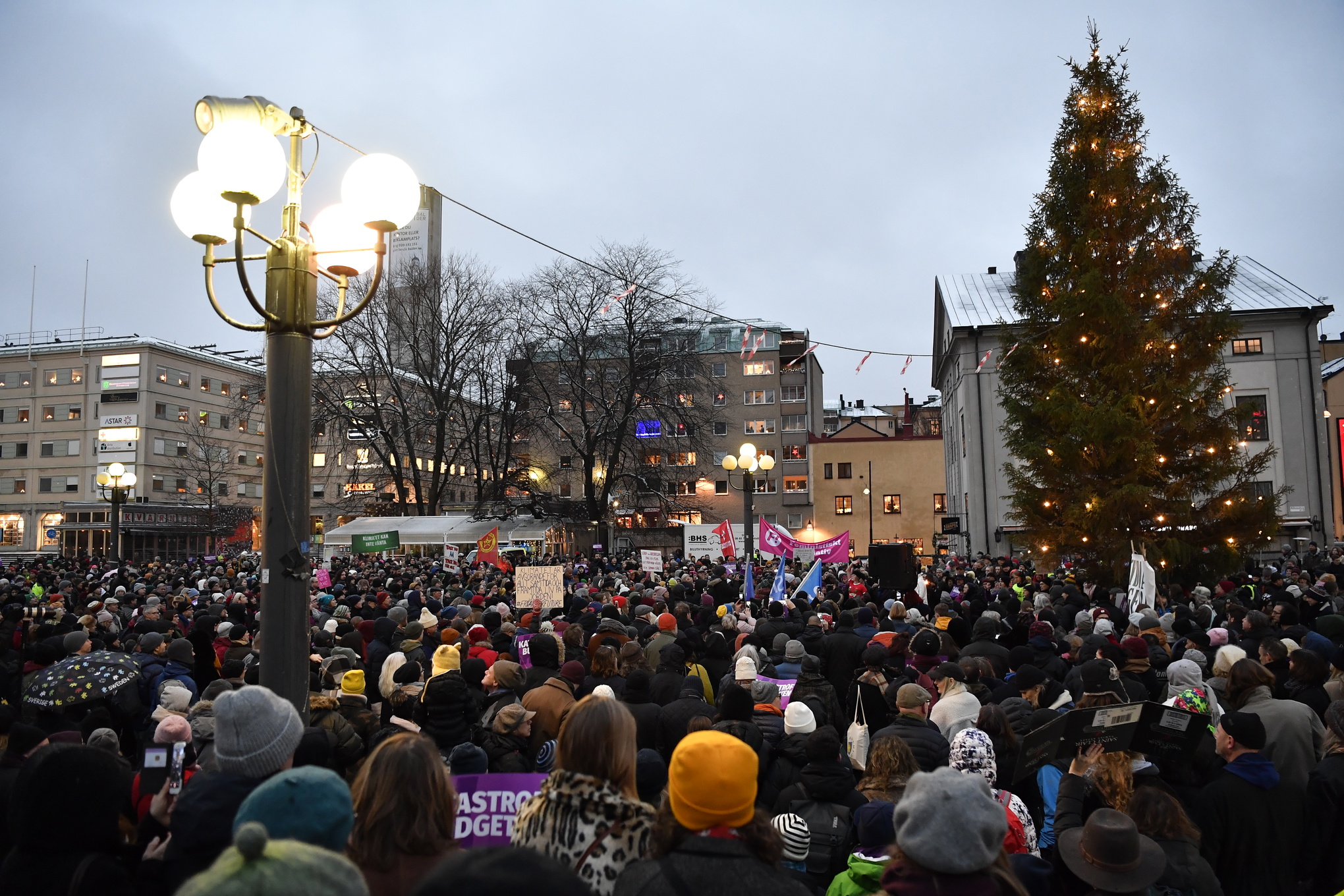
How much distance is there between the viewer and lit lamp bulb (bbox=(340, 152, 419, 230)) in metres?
5.39

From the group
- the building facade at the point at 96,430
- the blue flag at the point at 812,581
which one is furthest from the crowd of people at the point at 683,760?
the building facade at the point at 96,430

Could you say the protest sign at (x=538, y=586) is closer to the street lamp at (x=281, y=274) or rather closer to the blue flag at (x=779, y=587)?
the blue flag at (x=779, y=587)

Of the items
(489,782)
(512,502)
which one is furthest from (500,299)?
(489,782)

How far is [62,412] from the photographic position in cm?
7550

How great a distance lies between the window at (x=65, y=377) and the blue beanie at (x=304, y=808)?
87.4m

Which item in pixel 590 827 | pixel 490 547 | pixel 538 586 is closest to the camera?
pixel 590 827

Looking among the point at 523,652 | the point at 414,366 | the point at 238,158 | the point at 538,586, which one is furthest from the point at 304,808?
the point at 414,366

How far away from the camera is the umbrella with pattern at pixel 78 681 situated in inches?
229

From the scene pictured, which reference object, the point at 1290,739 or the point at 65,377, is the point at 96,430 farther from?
the point at 1290,739

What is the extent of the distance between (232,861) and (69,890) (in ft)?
4.84

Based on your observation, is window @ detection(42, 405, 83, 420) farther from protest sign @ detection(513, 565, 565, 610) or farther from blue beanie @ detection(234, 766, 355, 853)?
blue beanie @ detection(234, 766, 355, 853)

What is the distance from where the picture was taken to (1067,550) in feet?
68.1

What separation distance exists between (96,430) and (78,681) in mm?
80990

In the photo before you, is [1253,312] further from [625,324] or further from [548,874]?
[548,874]
